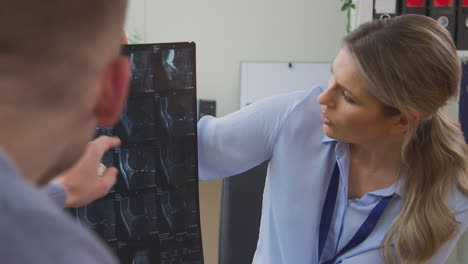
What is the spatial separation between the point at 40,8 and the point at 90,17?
0.03 meters

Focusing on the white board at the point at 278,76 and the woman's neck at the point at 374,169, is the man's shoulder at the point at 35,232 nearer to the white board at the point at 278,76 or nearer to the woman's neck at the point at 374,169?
the woman's neck at the point at 374,169

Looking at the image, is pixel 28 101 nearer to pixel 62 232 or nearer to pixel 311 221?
pixel 62 232

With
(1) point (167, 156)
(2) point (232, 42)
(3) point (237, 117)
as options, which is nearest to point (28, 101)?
(1) point (167, 156)

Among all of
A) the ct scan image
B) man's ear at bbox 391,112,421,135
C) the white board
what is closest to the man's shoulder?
the ct scan image

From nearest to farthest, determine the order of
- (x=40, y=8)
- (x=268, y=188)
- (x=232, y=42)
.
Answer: (x=40, y=8) → (x=268, y=188) → (x=232, y=42)

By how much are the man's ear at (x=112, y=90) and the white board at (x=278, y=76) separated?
3.16 metres

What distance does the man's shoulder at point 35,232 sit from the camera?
12.7 inches

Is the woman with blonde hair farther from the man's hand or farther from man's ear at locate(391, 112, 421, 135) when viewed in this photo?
the man's hand

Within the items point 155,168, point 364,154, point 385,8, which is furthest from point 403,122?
point 385,8

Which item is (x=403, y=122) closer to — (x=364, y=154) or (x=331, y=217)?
(x=364, y=154)

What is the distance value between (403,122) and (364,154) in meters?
0.13

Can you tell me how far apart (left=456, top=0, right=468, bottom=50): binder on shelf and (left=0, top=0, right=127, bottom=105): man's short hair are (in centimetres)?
192

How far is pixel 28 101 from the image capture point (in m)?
0.34

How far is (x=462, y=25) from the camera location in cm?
204
